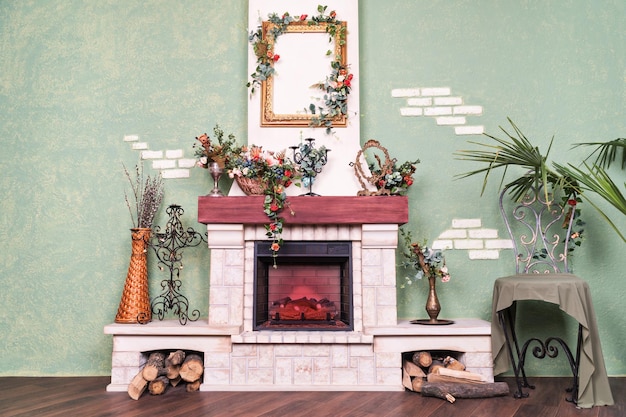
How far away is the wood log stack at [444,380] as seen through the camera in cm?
269

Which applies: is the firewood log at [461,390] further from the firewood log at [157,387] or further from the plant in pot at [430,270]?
the firewood log at [157,387]

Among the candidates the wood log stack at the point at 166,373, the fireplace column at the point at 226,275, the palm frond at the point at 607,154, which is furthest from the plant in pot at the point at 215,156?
the palm frond at the point at 607,154

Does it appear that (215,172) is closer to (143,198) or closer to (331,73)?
(143,198)

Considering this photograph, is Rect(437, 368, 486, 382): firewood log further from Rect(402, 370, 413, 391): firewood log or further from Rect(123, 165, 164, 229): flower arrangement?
Rect(123, 165, 164, 229): flower arrangement

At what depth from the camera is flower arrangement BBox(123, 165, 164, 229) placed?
10.9 ft

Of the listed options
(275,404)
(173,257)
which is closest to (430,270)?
(275,404)

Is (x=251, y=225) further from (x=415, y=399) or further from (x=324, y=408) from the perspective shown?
(x=415, y=399)

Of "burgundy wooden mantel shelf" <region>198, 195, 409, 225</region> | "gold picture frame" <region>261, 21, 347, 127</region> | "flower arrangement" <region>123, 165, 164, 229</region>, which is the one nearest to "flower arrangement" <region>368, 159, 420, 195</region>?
"burgundy wooden mantel shelf" <region>198, 195, 409, 225</region>

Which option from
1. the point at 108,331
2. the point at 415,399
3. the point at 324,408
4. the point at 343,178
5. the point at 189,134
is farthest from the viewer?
the point at 189,134

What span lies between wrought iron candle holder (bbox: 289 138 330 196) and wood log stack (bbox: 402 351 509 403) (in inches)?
47.5

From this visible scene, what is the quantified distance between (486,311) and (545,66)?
70.7 inches

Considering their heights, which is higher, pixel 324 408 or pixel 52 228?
pixel 52 228

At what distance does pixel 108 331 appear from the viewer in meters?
2.93

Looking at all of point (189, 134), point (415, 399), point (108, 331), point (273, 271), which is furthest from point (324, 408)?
point (189, 134)
